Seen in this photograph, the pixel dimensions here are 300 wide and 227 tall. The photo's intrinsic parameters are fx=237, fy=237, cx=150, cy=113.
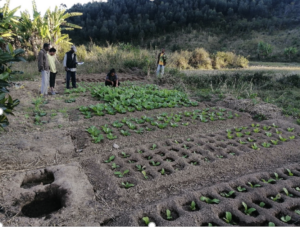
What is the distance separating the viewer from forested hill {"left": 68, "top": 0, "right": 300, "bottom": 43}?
118ft

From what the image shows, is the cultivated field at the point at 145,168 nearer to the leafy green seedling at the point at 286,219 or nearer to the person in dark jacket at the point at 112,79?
the leafy green seedling at the point at 286,219

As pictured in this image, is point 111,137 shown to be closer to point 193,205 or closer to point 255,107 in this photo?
point 193,205

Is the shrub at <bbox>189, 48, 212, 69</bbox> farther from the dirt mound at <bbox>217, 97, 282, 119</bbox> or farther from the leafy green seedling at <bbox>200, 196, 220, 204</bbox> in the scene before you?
the leafy green seedling at <bbox>200, 196, 220, 204</bbox>

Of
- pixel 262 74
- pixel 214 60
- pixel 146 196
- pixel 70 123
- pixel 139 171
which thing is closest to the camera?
pixel 146 196

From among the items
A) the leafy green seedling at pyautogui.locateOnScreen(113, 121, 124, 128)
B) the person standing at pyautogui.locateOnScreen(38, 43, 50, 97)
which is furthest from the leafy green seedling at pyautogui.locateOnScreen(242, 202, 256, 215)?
the person standing at pyautogui.locateOnScreen(38, 43, 50, 97)

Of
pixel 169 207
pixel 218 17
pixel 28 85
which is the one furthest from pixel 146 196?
pixel 218 17

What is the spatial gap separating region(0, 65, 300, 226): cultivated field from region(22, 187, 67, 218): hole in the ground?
0.01m

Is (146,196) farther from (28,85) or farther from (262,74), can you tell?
(262,74)

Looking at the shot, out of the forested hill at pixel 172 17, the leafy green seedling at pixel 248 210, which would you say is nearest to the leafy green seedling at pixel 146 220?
the leafy green seedling at pixel 248 210

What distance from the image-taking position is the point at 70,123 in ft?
17.0

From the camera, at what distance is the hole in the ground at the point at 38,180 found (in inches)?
126

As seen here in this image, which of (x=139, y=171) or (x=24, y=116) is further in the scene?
(x=24, y=116)

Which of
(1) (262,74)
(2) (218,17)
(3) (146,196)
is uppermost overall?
(2) (218,17)

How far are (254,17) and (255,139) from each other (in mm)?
43480
